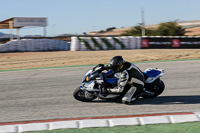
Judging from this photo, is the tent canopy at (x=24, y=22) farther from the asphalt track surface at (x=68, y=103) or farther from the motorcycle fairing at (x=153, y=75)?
the motorcycle fairing at (x=153, y=75)

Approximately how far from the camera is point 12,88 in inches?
371

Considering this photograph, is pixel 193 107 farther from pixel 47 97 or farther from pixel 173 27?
pixel 173 27

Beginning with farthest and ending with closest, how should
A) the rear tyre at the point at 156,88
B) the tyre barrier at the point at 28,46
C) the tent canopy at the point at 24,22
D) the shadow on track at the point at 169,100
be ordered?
the tent canopy at the point at 24,22 < the tyre barrier at the point at 28,46 < the rear tyre at the point at 156,88 < the shadow on track at the point at 169,100

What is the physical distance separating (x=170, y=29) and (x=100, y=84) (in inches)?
1594

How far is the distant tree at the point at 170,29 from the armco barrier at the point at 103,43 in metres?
21.1

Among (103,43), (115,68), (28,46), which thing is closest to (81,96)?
(115,68)

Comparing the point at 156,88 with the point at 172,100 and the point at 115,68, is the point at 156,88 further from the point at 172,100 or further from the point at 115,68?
the point at 115,68

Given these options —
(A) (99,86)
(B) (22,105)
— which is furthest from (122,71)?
(B) (22,105)

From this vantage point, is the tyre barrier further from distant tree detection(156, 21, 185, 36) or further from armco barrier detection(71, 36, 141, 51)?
distant tree detection(156, 21, 185, 36)

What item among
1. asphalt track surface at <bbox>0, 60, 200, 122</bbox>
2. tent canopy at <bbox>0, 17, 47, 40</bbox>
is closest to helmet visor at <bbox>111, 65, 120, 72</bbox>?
asphalt track surface at <bbox>0, 60, 200, 122</bbox>

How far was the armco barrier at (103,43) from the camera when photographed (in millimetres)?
24719

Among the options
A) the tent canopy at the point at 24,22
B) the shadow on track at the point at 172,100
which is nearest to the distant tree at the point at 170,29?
the tent canopy at the point at 24,22

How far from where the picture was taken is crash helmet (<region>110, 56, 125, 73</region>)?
6.52 meters

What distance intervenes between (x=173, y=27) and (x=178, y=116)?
41463 mm
